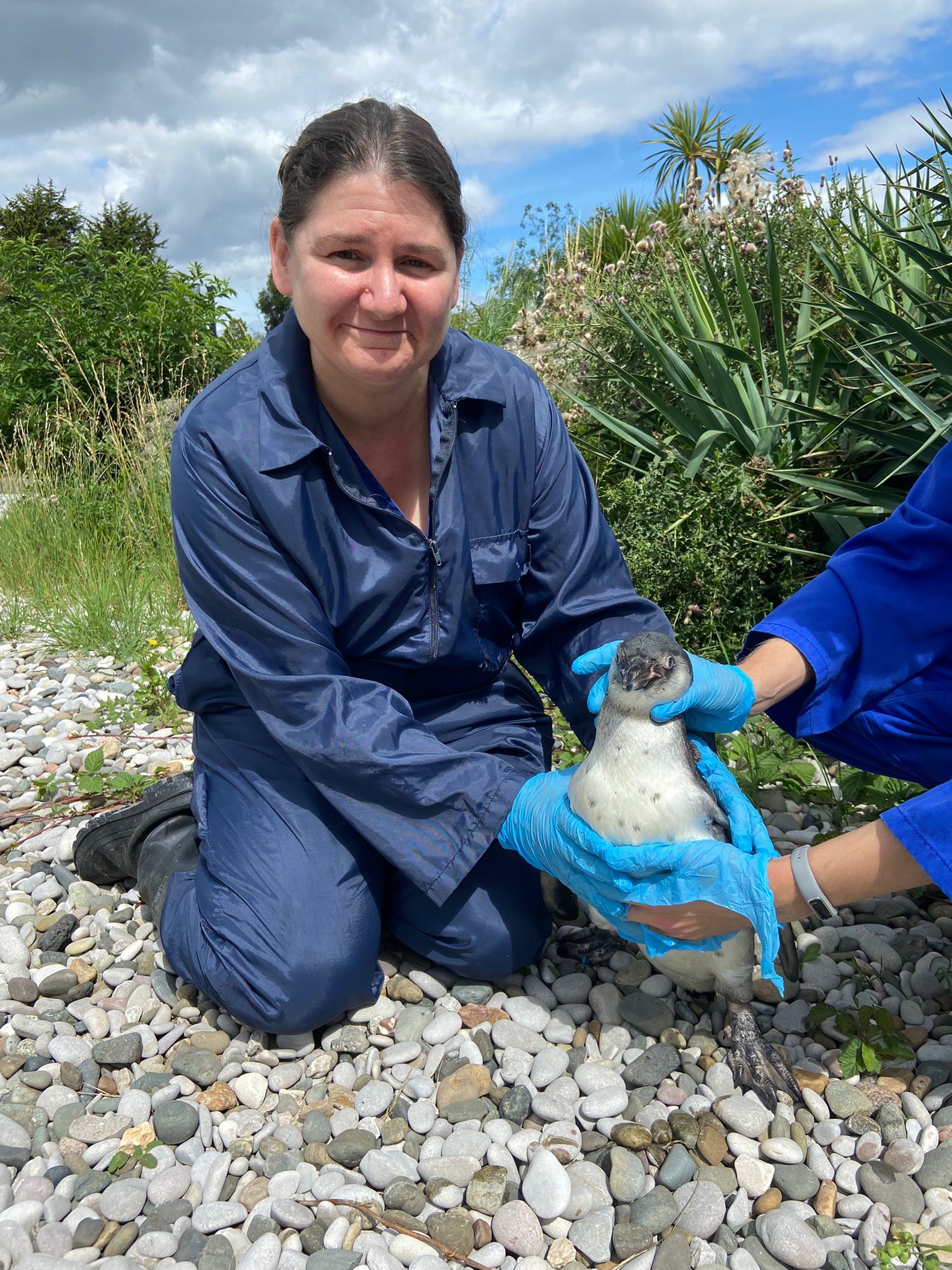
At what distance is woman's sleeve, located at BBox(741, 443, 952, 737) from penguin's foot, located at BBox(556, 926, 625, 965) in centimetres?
74

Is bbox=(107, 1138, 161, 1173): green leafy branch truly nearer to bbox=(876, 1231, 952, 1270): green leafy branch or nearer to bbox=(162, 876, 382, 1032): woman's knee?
bbox=(162, 876, 382, 1032): woman's knee

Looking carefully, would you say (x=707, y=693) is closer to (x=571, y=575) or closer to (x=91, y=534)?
(x=571, y=575)

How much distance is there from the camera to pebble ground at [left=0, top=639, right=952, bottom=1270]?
5.67ft

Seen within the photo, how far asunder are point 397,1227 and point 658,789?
3.03ft

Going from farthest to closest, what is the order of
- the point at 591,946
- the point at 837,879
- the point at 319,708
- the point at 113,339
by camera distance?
the point at 113,339 < the point at 591,946 < the point at 319,708 < the point at 837,879

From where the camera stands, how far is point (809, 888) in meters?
1.86

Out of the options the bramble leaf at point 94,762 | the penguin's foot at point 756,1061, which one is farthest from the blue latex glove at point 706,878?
the bramble leaf at point 94,762

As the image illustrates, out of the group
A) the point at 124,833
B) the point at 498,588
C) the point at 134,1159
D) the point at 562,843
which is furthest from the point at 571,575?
the point at 134,1159

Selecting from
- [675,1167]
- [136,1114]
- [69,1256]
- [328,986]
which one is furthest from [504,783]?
[69,1256]

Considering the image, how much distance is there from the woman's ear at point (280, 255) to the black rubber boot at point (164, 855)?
147 centimetres

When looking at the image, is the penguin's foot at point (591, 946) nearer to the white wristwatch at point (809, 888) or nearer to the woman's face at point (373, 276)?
the white wristwatch at point (809, 888)

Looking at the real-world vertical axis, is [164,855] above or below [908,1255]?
above

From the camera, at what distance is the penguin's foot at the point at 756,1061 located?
2.01 meters

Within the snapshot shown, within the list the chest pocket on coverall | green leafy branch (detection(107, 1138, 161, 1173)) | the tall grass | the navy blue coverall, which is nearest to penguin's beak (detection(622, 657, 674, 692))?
the navy blue coverall
